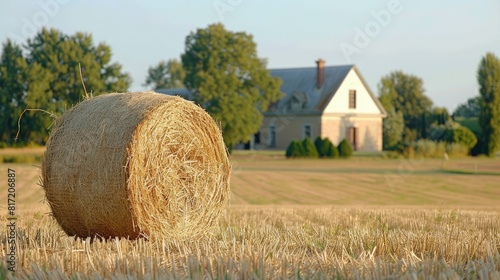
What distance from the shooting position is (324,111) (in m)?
56.2

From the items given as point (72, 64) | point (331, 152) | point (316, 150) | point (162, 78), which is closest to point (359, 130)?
point (331, 152)

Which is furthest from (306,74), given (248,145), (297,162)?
(297,162)

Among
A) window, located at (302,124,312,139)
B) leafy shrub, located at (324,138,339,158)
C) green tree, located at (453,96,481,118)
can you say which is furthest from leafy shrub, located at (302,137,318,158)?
green tree, located at (453,96,481,118)

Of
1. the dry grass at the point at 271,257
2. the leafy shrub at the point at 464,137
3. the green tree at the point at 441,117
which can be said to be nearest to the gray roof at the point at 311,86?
the green tree at the point at 441,117

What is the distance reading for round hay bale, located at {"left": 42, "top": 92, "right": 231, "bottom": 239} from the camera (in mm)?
9398

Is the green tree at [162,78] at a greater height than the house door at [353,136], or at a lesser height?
greater

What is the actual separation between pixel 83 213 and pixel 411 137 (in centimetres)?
5983

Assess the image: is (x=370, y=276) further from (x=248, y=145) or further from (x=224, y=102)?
(x=248, y=145)

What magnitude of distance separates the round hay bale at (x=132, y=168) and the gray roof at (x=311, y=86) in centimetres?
4600

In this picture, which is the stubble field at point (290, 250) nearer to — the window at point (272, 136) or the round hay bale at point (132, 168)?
the round hay bale at point (132, 168)

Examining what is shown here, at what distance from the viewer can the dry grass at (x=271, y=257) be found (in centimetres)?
677

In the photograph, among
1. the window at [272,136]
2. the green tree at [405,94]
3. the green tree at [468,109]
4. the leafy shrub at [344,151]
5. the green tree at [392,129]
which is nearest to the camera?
the leafy shrub at [344,151]

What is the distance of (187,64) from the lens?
51531mm

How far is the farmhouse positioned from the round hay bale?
150ft
